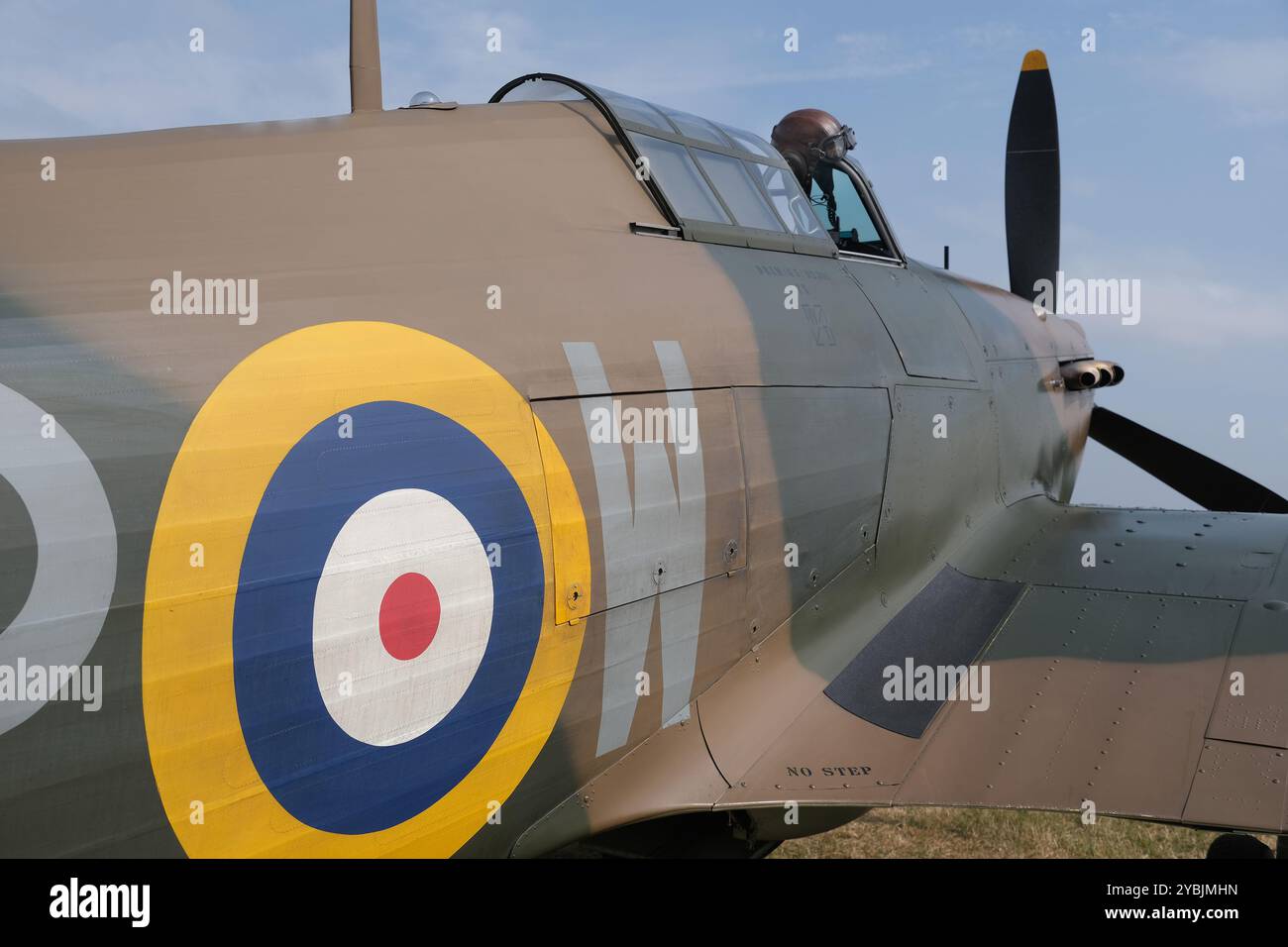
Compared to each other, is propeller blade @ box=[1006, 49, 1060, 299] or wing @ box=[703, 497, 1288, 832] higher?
propeller blade @ box=[1006, 49, 1060, 299]

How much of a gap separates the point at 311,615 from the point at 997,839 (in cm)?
525

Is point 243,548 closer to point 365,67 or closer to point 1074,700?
point 365,67

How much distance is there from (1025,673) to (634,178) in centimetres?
227

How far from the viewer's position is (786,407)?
378cm

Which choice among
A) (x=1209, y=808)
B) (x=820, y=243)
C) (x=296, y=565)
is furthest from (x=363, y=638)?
(x=820, y=243)

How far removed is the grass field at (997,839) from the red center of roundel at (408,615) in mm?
4079

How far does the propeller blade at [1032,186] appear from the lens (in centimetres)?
893

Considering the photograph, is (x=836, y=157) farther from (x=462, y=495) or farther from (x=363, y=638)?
(x=363, y=638)

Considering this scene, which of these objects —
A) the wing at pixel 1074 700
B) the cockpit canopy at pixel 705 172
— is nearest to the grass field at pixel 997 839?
the wing at pixel 1074 700

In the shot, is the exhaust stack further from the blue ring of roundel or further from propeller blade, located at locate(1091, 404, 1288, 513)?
propeller blade, located at locate(1091, 404, 1288, 513)

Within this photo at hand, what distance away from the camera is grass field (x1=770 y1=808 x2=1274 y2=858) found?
613 centimetres

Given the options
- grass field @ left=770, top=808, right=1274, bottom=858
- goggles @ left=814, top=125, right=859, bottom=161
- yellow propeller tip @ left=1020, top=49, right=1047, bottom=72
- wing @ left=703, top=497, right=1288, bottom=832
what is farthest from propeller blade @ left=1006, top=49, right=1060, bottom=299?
wing @ left=703, top=497, right=1288, bottom=832

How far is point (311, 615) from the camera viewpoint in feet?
7.41

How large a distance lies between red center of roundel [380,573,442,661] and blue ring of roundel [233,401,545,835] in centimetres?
19
